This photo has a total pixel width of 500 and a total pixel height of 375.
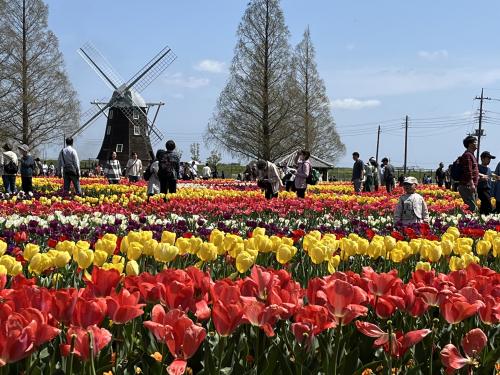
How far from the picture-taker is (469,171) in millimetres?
10703

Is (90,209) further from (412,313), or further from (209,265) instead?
(412,313)

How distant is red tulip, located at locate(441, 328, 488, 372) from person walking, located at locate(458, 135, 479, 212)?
8896mm

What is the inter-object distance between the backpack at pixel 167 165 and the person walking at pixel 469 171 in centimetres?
569

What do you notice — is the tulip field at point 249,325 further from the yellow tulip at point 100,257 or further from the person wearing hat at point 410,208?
the person wearing hat at point 410,208

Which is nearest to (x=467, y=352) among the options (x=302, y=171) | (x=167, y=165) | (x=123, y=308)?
(x=123, y=308)

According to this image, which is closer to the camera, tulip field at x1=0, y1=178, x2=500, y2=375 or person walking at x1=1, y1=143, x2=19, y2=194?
tulip field at x1=0, y1=178, x2=500, y2=375

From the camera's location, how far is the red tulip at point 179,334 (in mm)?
1838

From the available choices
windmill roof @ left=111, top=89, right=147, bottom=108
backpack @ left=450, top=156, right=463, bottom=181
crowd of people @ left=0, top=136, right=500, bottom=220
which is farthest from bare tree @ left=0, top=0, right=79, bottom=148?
backpack @ left=450, top=156, right=463, bottom=181

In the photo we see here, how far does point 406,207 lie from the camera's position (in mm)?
8344

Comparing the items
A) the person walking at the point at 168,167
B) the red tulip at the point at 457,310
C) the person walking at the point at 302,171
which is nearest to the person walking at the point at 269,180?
the person walking at the point at 302,171

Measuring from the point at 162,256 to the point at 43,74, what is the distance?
3681 cm

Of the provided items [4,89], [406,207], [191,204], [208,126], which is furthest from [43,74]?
[406,207]

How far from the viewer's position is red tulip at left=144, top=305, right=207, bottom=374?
1838 mm

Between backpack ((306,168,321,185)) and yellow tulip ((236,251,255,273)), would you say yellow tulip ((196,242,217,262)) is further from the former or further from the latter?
backpack ((306,168,321,185))
